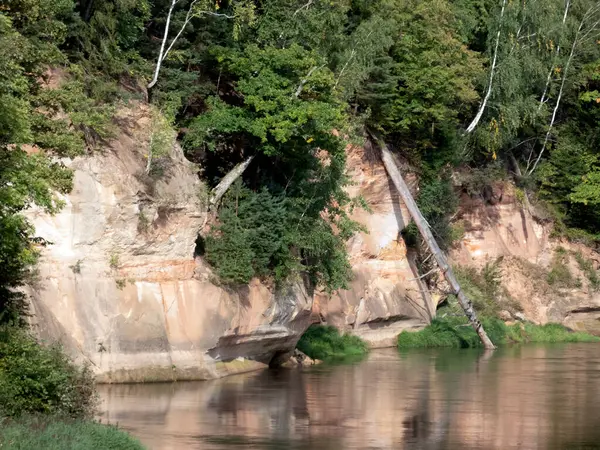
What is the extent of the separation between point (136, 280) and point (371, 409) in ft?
24.9

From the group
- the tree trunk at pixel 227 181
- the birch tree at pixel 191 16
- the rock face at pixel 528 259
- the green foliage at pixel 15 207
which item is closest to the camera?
the green foliage at pixel 15 207

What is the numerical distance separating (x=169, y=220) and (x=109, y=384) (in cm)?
533

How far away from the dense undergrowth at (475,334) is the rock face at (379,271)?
1.95ft

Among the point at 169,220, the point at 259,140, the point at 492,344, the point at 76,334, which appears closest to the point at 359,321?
the point at 492,344

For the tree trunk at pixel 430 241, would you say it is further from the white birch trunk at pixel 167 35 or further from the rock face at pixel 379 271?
the white birch trunk at pixel 167 35

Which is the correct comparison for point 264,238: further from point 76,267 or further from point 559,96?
point 559,96

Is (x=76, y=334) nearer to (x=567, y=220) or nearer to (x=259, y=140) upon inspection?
(x=259, y=140)

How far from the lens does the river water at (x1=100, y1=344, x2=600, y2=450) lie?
77.0 ft

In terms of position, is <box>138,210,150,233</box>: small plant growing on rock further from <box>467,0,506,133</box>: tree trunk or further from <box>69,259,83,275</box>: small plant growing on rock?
<box>467,0,506,133</box>: tree trunk

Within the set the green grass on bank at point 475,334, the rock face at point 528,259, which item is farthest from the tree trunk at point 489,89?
the green grass on bank at point 475,334

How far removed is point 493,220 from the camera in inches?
2213

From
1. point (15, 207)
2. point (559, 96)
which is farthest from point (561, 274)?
point (15, 207)

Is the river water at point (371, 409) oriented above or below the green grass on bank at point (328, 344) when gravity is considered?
below

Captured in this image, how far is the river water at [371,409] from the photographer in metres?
23.5
